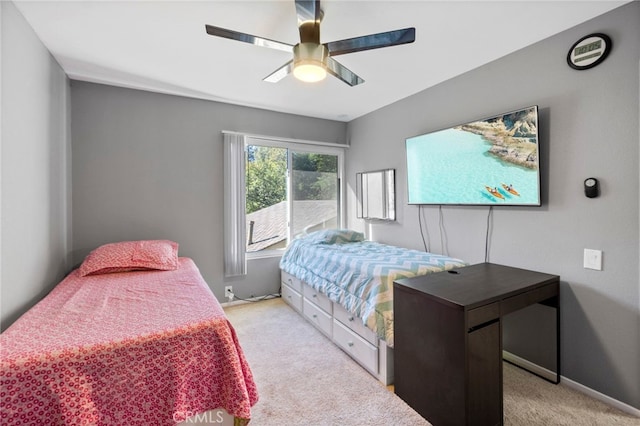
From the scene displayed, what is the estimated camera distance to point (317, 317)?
2887 mm

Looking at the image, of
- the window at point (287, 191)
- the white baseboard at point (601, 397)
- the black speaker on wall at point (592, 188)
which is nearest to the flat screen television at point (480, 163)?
the black speaker on wall at point (592, 188)

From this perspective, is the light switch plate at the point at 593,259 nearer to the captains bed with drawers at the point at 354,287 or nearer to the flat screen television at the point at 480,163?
the flat screen television at the point at 480,163

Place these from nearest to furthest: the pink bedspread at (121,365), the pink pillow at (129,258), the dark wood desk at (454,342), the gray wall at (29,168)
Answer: the pink bedspread at (121,365)
the dark wood desk at (454,342)
the gray wall at (29,168)
the pink pillow at (129,258)

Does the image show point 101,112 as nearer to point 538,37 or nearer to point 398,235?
point 398,235

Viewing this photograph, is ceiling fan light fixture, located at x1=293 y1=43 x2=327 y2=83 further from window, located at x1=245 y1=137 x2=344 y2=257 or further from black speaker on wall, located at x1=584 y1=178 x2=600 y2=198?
window, located at x1=245 y1=137 x2=344 y2=257

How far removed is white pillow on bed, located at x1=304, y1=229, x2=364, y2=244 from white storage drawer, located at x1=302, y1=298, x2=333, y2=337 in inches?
27.8

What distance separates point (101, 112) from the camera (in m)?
2.89

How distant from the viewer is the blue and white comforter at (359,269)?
2.07 metres

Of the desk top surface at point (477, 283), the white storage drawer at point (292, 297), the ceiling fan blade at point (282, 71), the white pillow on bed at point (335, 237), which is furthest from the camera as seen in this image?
the white pillow on bed at point (335, 237)

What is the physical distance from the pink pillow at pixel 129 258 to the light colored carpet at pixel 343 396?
1.06 meters

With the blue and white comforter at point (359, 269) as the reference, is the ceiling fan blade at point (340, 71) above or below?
above

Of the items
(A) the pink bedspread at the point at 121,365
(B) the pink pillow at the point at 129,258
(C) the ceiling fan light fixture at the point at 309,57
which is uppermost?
(C) the ceiling fan light fixture at the point at 309,57

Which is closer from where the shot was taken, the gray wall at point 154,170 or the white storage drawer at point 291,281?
the gray wall at point 154,170

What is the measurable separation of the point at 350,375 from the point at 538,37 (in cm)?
285
